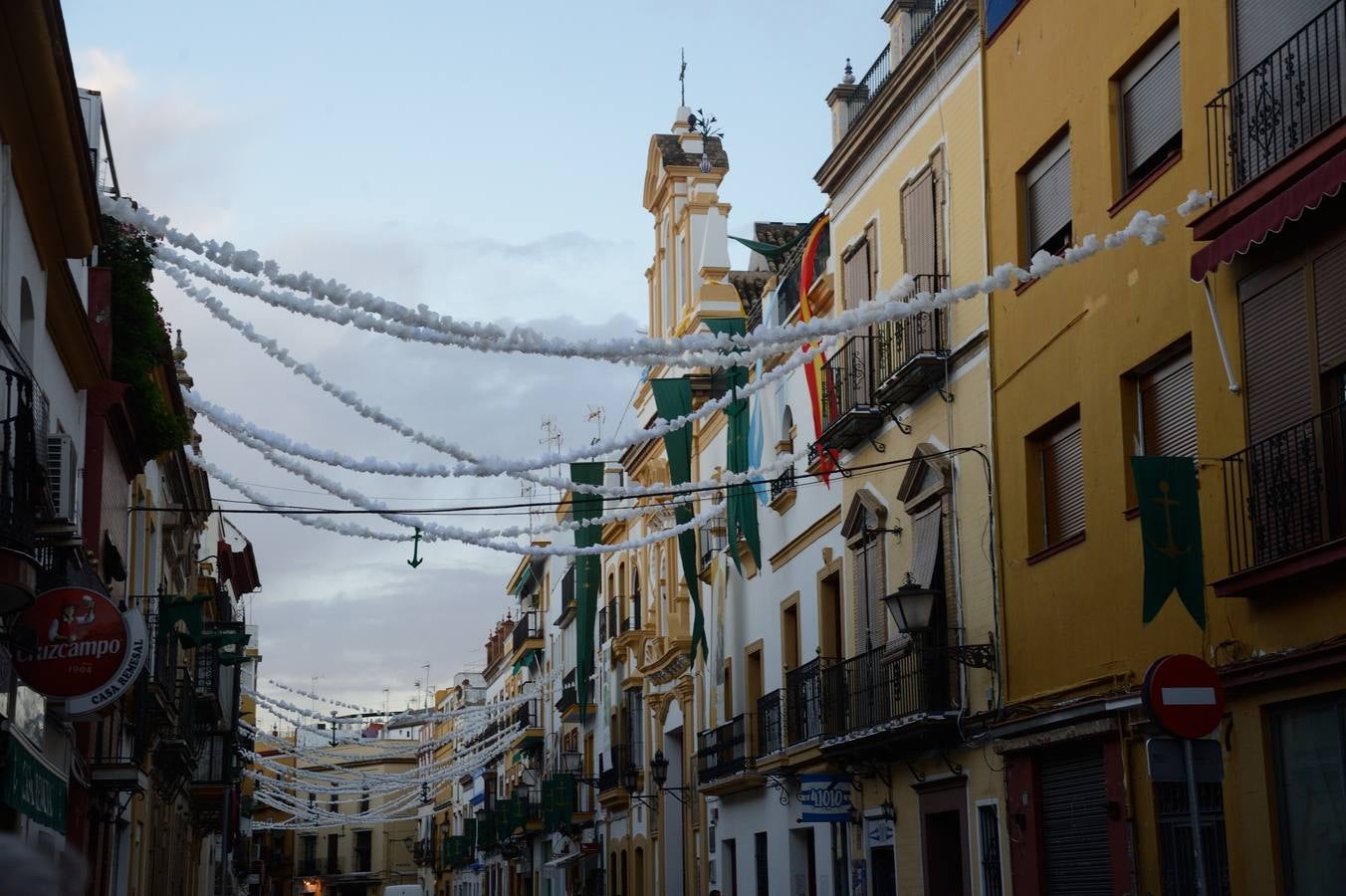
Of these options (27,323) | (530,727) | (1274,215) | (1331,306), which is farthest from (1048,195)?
(530,727)

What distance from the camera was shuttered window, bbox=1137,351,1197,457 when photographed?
13.0 metres

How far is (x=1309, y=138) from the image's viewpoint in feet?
35.9

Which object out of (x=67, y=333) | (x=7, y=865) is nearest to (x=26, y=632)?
(x=67, y=333)

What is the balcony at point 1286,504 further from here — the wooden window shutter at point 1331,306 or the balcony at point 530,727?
the balcony at point 530,727

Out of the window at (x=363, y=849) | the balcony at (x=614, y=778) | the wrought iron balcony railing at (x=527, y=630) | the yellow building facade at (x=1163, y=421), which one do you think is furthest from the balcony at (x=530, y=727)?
the window at (x=363, y=849)

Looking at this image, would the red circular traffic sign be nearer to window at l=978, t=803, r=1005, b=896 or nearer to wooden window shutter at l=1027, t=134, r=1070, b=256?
wooden window shutter at l=1027, t=134, r=1070, b=256

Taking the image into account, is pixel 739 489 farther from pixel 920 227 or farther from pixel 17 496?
pixel 17 496

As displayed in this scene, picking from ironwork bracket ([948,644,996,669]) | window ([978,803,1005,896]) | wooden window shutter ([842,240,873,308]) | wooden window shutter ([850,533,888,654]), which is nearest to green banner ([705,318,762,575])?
wooden window shutter ([842,240,873,308])

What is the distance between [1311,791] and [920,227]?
9216 millimetres

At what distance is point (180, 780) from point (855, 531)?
1295 cm

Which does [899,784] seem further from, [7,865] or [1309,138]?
[7,865]

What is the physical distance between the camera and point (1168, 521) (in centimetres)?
1223

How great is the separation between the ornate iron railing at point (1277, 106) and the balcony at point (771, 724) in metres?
12.8

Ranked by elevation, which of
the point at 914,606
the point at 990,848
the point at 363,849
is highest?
the point at 914,606
